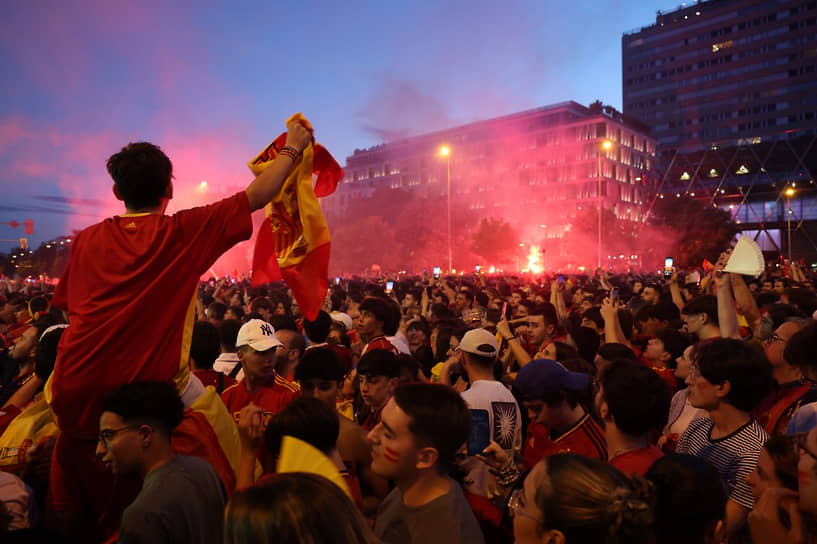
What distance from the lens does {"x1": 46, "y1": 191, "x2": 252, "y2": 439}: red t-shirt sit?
2639 mm

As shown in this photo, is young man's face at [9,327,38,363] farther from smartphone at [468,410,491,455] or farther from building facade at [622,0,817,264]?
building facade at [622,0,817,264]

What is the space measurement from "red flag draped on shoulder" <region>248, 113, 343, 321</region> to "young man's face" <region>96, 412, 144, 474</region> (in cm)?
125

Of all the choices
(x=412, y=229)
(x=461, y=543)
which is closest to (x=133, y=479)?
(x=461, y=543)

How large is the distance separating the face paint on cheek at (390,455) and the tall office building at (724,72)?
121 metres

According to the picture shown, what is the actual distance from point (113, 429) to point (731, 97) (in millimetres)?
130749

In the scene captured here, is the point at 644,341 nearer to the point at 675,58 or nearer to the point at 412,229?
the point at 412,229

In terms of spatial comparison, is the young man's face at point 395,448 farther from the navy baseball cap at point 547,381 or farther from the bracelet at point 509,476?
the navy baseball cap at point 547,381

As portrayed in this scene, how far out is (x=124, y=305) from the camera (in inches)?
105

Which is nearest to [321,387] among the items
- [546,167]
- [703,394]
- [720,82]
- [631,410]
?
[631,410]

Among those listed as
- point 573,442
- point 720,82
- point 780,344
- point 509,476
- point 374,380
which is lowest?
point 573,442

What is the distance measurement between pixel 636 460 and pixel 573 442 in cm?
79

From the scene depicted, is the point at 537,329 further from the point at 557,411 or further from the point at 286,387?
the point at 286,387

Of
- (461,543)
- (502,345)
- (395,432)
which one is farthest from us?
(502,345)

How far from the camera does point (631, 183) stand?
10225cm
